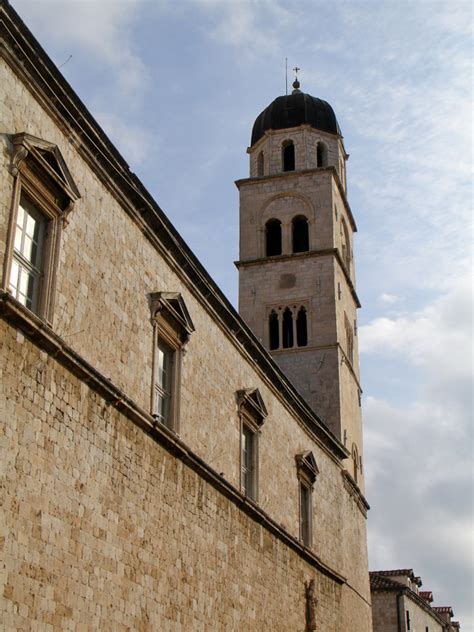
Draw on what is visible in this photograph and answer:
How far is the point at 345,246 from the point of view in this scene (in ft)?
109

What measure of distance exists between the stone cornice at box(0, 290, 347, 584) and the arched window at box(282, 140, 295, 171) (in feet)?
55.7

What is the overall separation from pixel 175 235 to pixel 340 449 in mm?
11749

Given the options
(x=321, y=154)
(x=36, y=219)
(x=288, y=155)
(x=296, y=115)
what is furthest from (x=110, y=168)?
(x=296, y=115)

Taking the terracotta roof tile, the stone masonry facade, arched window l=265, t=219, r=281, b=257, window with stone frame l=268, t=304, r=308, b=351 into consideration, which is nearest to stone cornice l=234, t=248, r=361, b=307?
arched window l=265, t=219, r=281, b=257

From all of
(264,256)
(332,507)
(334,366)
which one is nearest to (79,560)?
(332,507)

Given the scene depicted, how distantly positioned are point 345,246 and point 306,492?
13064 millimetres

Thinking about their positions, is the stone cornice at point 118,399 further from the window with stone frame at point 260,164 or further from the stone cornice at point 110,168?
the window with stone frame at point 260,164

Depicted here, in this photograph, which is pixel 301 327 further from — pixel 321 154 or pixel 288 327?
pixel 321 154

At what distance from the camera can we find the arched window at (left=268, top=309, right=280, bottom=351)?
29720 mm

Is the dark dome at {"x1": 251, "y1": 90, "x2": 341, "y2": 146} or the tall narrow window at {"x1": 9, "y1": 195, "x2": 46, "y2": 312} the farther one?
the dark dome at {"x1": 251, "y1": 90, "x2": 341, "y2": 146}

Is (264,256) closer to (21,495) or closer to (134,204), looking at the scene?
(134,204)

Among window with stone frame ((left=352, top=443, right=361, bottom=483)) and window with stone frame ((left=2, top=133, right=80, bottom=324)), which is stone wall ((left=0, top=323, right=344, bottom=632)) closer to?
window with stone frame ((left=2, top=133, right=80, bottom=324))

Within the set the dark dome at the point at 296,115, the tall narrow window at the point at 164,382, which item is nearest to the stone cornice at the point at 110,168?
the tall narrow window at the point at 164,382

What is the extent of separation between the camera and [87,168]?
13047 mm
